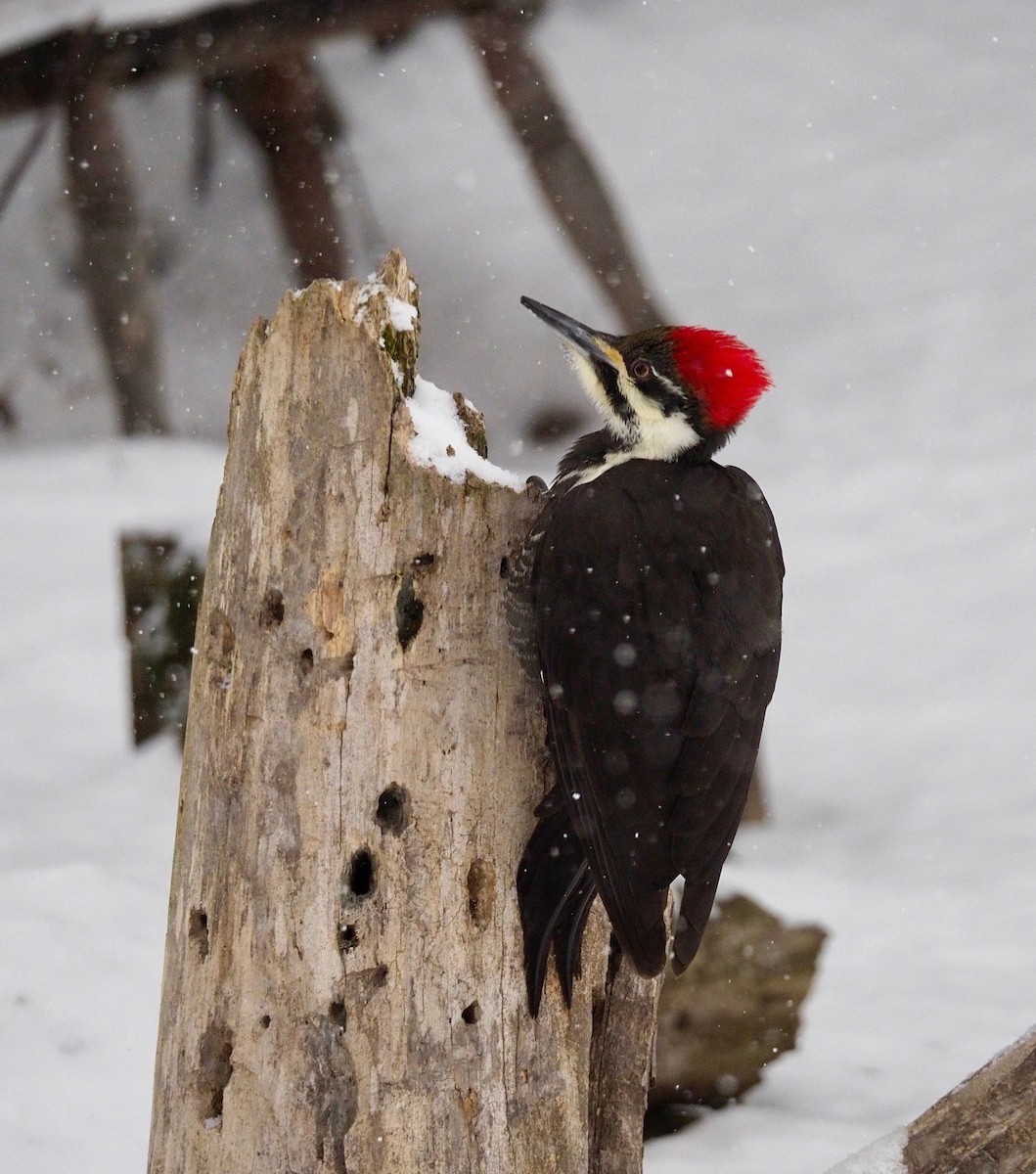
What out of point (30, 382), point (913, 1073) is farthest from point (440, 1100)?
point (30, 382)

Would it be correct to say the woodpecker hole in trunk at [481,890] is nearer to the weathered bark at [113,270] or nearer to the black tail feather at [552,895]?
the black tail feather at [552,895]

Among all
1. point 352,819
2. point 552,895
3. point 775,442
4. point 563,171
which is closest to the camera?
point 352,819

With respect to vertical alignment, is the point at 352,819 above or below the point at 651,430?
below

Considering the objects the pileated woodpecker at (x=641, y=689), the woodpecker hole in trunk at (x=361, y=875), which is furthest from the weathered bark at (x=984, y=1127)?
the woodpecker hole in trunk at (x=361, y=875)

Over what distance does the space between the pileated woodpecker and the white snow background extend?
160 cm

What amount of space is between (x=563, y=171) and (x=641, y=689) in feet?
15.8

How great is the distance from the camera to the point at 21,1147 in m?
3.01

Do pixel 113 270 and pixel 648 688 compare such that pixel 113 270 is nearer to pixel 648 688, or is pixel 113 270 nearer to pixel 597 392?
pixel 597 392

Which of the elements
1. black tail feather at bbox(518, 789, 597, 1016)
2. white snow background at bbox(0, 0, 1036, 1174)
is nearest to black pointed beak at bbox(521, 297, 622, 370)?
black tail feather at bbox(518, 789, 597, 1016)

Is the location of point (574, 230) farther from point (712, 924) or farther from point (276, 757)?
point (276, 757)

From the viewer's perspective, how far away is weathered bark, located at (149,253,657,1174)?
202cm

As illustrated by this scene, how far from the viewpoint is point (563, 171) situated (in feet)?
21.3

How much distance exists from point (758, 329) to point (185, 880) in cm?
793

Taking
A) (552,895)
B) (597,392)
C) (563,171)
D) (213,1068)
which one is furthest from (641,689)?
(563,171)
